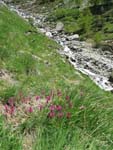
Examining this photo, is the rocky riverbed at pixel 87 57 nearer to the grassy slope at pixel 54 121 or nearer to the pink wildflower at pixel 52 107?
the grassy slope at pixel 54 121

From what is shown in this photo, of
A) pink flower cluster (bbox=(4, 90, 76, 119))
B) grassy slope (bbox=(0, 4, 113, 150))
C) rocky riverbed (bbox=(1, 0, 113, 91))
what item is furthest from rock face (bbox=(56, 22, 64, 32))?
pink flower cluster (bbox=(4, 90, 76, 119))

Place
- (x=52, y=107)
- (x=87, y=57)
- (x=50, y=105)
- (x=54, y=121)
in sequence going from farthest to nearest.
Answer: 1. (x=87, y=57)
2. (x=50, y=105)
3. (x=52, y=107)
4. (x=54, y=121)

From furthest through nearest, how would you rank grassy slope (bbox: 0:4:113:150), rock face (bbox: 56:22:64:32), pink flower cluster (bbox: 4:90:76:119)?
1. rock face (bbox: 56:22:64:32)
2. pink flower cluster (bbox: 4:90:76:119)
3. grassy slope (bbox: 0:4:113:150)

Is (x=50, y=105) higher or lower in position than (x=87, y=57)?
higher

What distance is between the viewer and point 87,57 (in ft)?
98.4

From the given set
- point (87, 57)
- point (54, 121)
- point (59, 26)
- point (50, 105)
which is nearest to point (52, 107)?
point (50, 105)

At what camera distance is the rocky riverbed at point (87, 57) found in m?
24.4

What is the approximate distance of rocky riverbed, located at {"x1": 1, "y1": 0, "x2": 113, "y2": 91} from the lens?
79.9 feet

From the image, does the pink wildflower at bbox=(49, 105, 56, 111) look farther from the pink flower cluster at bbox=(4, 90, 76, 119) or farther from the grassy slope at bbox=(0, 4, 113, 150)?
the grassy slope at bbox=(0, 4, 113, 150)

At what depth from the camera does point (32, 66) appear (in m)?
17.5

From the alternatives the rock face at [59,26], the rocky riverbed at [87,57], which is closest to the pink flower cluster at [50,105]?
the rocky riverbed at [87,57]

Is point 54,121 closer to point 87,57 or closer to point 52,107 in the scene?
point 52,107

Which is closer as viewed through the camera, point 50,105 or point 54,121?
point 54,121

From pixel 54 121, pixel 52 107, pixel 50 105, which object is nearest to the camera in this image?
pixel 54 121
